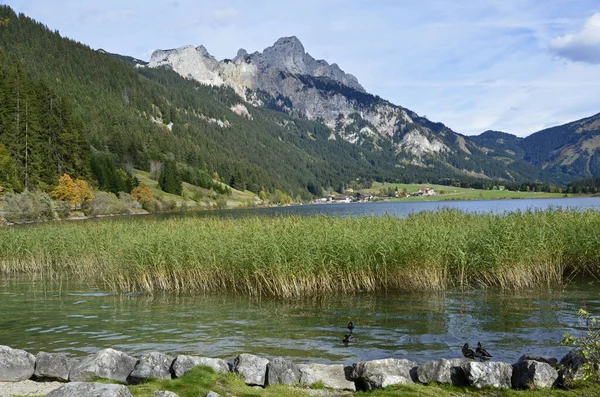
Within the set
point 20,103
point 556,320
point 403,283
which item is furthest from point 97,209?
point 556,320

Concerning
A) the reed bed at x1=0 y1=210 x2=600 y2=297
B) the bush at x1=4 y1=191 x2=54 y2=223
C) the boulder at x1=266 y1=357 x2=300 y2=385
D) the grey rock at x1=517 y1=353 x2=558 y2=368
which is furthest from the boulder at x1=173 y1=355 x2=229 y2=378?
the bush at x1=4 y1=191 x2=54 y2=223

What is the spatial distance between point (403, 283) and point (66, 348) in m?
13.6

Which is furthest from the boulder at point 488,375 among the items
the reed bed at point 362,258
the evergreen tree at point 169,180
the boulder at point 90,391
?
the evergreen tree at point 169,180

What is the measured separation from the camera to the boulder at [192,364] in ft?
34.1

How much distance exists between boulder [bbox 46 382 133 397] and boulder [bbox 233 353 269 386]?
2.90m

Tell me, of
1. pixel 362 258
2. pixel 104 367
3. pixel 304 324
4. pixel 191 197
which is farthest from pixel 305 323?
pixel 191 197

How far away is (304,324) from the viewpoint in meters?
16.0

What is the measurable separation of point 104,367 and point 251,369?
11.3 ft

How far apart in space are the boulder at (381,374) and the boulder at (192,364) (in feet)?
9.78

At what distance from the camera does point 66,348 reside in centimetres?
1381

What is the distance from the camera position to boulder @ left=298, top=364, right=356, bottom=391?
991 cm

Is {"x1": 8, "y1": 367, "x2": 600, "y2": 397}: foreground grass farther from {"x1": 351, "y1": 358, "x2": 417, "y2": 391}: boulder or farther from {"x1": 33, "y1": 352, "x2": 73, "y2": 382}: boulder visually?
{"x1": 33, "y1": 352, "x2": 73, "y2": 382}: boulder

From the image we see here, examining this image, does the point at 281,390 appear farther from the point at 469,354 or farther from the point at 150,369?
the point at 469,354

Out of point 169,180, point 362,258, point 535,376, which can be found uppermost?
point 169,180
